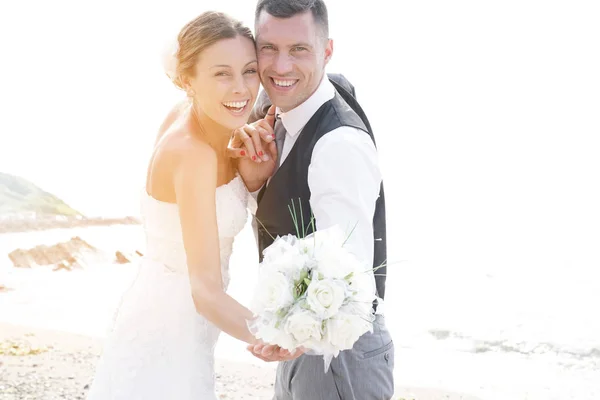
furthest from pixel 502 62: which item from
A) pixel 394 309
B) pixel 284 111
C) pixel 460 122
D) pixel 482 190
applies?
pixel 284 111

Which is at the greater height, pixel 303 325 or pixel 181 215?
pixel 181 215

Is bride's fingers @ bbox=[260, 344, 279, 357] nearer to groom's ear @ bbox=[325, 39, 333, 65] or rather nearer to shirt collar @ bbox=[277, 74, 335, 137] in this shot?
shirt collar @ bbox=[277, 74, 335, 137]

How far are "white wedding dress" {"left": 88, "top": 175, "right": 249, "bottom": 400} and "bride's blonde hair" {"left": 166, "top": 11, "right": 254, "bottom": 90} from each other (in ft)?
1.85

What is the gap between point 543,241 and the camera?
15.2 metres

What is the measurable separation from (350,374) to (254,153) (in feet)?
3.41

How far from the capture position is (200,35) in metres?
2.85

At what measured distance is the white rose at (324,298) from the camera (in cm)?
211

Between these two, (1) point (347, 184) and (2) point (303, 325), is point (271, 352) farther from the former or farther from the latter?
→ (1) point (347, 184)

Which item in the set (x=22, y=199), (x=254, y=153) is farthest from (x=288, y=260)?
(x=22, y=199)

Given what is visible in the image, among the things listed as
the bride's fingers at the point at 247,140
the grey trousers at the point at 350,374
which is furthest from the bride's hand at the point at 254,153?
the grey trousers at the point at 350,374

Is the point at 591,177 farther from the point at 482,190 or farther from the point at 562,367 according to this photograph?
the point at 562,367

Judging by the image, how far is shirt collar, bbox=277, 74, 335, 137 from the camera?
3078 millimetres

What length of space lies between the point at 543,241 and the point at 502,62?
415 inches

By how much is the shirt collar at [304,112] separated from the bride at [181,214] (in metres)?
0.13
